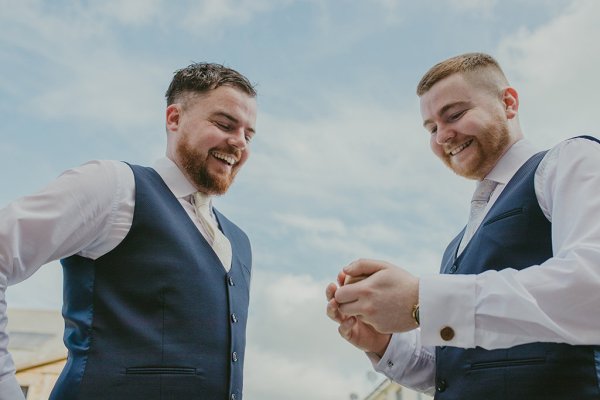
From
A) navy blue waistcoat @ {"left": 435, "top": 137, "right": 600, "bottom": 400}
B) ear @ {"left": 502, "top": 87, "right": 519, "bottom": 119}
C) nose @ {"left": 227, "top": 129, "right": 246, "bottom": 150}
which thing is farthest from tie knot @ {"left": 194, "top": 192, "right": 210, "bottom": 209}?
ear @ {"left": 502, "top": 87, "right": 519, "bottom": 119}

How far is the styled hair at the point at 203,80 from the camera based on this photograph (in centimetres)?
247

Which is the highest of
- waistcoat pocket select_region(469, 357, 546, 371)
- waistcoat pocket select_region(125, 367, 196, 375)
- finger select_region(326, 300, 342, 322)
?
finger select_region(326, 300, 342, 322)

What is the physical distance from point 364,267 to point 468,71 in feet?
3.86

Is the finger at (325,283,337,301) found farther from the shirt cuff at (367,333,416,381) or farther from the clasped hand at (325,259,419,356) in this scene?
the shirt cuff at (367,333,416,381)

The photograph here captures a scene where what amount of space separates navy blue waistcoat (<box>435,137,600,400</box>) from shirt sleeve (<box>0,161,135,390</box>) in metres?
1.09

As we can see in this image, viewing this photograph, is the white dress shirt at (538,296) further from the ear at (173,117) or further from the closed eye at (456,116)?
Answer: the ear at (173,117)

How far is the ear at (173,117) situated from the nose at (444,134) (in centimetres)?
106

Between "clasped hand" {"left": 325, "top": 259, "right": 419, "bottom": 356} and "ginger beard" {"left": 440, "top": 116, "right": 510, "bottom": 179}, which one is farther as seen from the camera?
"ginger beard" {"left": 440, "top": 116, "right": 510, "bottom": 179}

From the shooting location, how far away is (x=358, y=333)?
214 cm

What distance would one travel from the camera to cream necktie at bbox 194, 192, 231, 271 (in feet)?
7.11

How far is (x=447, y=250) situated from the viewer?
2.43 metres

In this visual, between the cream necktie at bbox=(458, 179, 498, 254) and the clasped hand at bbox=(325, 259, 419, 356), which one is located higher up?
the cream necktie at bbox=(458, 179, 498, 254)

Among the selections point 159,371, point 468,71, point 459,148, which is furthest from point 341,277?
point 468,71

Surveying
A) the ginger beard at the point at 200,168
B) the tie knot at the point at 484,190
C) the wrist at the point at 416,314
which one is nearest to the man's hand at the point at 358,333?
the wrist at the point at 416,314
